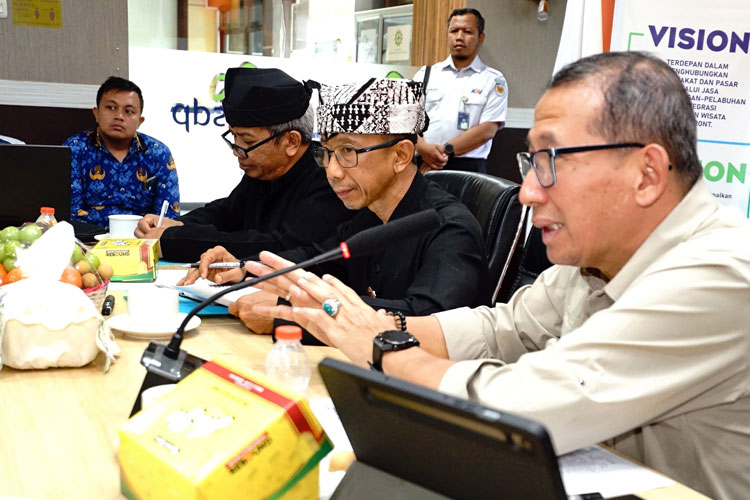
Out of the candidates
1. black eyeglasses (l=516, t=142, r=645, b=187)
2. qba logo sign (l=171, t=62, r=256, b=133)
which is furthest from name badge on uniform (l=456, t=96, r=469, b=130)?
black eyeglasses (l=516, t=142, r=645, b=187)

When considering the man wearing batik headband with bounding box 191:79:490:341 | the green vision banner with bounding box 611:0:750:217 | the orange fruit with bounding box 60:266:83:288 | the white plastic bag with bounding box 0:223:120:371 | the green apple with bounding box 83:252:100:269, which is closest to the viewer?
the white plastic bag with bounding box 0:223:120:371

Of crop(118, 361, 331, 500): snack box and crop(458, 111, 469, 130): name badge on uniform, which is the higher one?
crop(458, 111, 469, 130): name badge on uniform

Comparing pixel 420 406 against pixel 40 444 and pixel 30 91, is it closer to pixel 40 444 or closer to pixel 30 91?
pixel 40 444

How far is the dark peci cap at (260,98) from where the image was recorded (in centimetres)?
252

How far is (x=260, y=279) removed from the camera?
3.65 feet

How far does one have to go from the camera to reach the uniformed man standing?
5.06 meters

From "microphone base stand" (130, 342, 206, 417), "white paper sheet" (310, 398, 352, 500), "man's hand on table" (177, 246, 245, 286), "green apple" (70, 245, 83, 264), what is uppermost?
"green apple" (70, 245, 83, 264)

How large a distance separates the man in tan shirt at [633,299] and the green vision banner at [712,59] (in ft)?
5.80

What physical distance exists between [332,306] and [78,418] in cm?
45

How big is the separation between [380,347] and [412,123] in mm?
886

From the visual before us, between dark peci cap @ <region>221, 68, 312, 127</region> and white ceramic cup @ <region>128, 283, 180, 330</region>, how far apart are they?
1035mm

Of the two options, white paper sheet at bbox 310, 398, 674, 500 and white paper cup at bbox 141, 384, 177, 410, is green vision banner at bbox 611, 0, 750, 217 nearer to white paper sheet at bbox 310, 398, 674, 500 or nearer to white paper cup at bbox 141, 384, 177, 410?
white paper sheet at bbox 310, 398, 674, 500

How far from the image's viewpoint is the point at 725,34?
2.84 m

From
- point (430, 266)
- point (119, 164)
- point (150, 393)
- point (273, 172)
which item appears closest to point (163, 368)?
point (150, 393)
